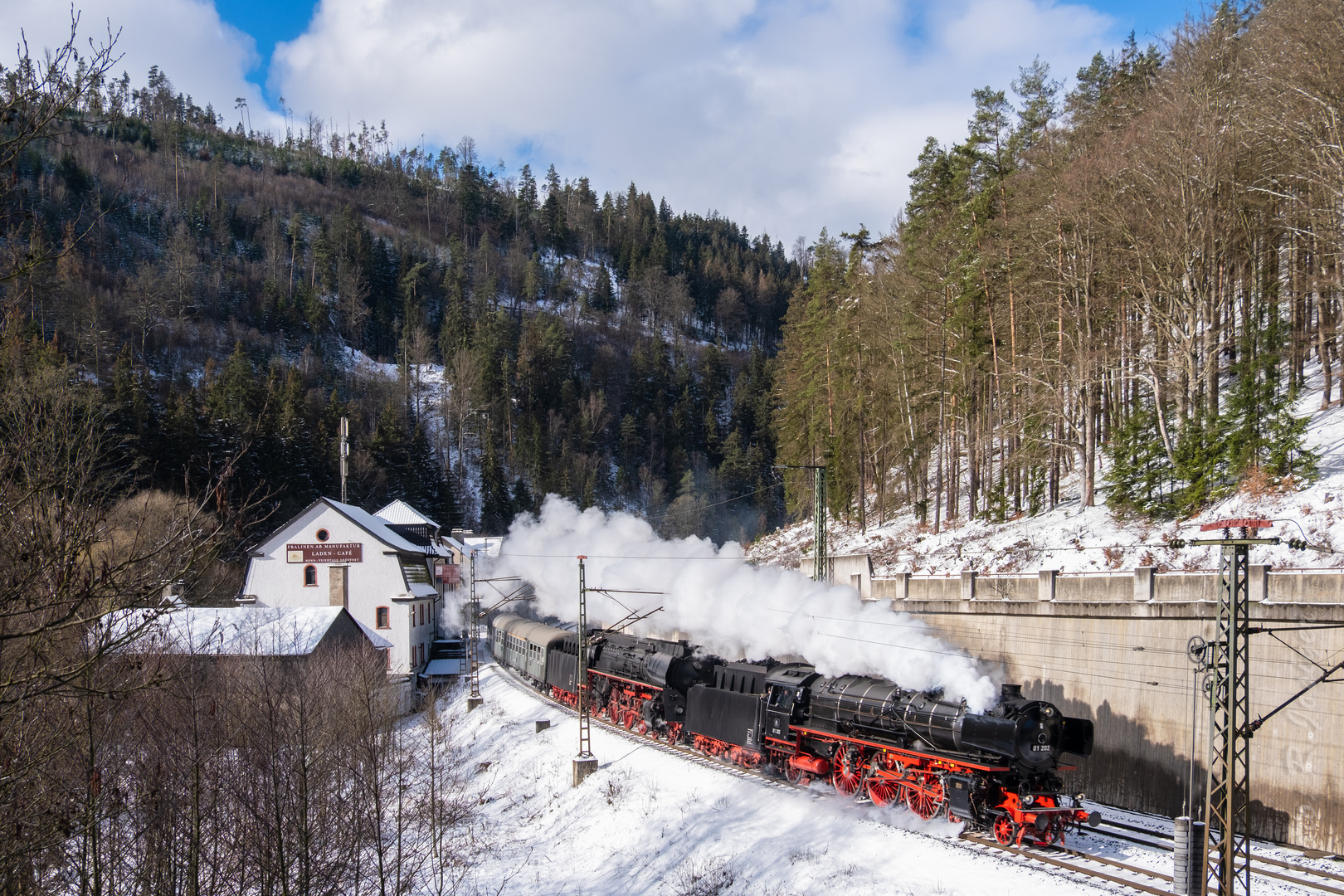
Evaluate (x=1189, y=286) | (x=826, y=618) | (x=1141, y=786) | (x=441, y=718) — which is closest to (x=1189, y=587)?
(x=1141, y=786)

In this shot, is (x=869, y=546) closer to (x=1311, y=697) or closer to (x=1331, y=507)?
(x=1331, y=507)

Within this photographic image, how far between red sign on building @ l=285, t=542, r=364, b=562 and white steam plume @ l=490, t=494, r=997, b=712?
867 cm

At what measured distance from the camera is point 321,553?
135 feet

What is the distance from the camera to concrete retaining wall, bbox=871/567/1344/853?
16312mm

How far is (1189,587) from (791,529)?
3599cm

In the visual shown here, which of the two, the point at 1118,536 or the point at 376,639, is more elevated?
the point at 1118,536

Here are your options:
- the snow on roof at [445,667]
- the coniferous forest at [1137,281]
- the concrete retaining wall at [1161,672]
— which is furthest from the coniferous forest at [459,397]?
the snow on roof at [445,667]

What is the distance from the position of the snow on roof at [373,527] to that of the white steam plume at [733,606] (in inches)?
241

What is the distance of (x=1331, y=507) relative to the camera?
20.5 meters

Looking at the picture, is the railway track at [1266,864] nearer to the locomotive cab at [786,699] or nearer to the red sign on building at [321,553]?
the locomotive cab at [786,699]

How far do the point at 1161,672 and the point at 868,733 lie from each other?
6881 mm

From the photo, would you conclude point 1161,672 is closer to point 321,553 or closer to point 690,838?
point 690,838

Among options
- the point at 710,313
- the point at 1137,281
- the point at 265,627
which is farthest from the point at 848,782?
the point at 710,313

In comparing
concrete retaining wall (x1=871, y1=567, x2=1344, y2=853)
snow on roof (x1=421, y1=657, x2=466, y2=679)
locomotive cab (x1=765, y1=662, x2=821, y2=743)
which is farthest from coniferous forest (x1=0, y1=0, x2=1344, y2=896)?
snow on roof (x1=421, y1=657, x2=466, y2=679)
